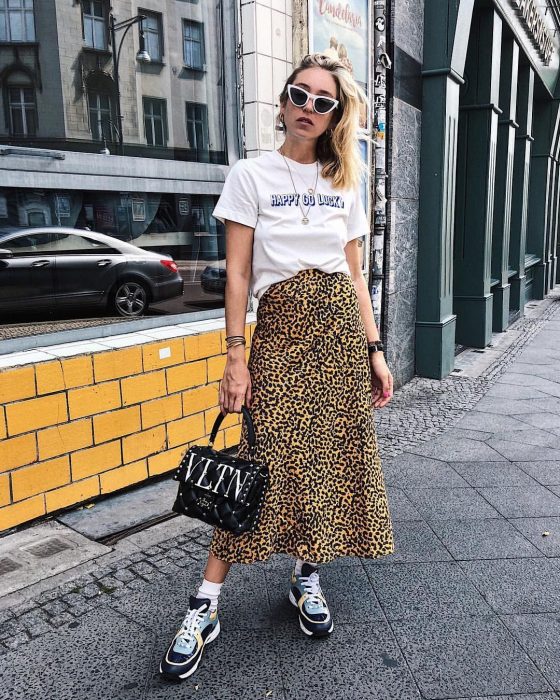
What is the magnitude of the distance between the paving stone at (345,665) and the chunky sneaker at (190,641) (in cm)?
27

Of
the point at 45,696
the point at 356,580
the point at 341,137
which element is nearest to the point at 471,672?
the point at 356,580

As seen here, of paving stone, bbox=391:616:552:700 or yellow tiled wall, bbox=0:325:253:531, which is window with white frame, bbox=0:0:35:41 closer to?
yellow tiled wall, bbox=0:325:253:531

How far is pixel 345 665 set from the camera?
2279 millimetres

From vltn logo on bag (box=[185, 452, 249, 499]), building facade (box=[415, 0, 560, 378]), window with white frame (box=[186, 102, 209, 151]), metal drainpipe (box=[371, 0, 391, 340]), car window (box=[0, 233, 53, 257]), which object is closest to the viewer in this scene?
vltn logo on bag (box=[185, 452, 249, 499])

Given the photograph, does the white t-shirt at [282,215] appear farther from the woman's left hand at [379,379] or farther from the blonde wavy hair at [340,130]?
the woman's left hand at [379,379]

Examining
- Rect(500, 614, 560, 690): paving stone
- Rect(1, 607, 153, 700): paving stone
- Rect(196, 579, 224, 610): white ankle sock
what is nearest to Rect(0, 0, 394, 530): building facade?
Rect(1, 607, 153, 700): paving stone

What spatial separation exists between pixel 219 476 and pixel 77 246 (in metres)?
2.02

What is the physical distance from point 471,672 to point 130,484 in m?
2.13

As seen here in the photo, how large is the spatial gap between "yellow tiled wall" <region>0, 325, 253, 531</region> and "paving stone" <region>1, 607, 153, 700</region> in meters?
0.91

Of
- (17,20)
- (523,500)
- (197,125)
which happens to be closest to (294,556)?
(523,500)

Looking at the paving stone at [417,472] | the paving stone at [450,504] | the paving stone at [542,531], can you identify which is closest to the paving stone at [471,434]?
the paving stone at [417,472]

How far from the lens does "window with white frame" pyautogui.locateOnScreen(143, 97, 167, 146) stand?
154 inches

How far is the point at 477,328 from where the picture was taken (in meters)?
8.23

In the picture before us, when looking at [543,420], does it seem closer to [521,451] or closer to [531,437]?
[531,437]
